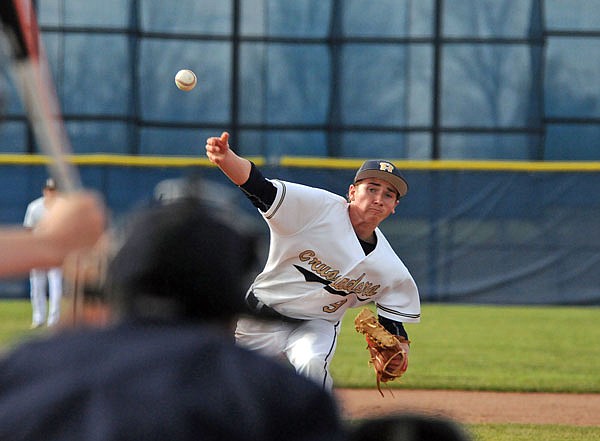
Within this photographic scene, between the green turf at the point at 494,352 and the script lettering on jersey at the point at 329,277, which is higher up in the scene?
the script lettering on jersey at the point at 329,277

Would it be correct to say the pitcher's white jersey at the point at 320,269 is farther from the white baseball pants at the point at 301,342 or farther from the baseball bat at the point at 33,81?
the baseball bat at the point at 33,81

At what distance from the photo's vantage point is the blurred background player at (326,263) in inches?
212

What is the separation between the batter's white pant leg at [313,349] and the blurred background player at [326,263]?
11mm

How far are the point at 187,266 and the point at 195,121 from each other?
19.1 meters

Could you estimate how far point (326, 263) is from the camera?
18.1 ft

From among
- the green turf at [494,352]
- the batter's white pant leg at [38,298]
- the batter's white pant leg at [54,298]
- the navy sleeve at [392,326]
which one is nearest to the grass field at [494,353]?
the green turf at [494,352]

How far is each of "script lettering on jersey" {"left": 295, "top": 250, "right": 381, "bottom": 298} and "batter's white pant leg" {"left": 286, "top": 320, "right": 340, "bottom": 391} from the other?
0.62 ft

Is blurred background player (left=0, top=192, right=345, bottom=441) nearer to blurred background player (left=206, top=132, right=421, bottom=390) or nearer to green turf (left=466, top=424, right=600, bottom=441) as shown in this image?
blurred background player (left=206, top=132, right=421, bottom=390)

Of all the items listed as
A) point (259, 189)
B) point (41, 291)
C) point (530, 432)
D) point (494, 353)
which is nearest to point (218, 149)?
point (259, 189)

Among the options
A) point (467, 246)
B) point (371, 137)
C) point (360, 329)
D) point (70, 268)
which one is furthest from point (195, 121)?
point (70, 268)

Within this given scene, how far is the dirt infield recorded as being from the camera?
7.20 metres

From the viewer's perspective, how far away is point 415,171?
1673cm

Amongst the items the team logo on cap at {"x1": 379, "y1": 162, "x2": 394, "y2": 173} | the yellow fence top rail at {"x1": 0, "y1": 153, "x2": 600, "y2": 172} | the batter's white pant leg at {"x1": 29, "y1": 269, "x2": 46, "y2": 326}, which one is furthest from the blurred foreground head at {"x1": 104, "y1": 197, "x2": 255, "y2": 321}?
the yellow fence top rail at {"x1": 0, "y1": 153, "x2": 600, "y2": 172}

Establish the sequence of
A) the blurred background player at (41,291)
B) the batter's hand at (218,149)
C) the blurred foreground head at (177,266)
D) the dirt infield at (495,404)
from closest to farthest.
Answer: the blurred foreground head at (177,266)
the batter's hand at (218,149)
the dirt infield at (495,404)
the blurred background player at (41,291)
